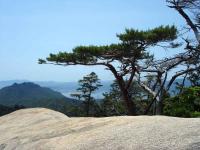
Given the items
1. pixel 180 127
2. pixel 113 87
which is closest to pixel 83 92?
pixel 113 87

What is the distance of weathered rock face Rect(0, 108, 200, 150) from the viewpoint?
146 inches

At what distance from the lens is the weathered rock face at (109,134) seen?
372 cm

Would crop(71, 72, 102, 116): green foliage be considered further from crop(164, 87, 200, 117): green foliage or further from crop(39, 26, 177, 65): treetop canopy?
crop(164, 87, 200, 117): green foliage

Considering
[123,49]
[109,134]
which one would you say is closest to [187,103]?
[123,49]

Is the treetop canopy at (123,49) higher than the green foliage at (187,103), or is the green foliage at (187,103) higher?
the treetop canopy at (123,49)

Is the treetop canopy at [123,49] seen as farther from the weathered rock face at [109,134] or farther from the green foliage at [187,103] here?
the weathered rock face at [109,134]

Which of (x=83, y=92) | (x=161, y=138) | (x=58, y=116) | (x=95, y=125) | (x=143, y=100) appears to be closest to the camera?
(x=161, y=138)

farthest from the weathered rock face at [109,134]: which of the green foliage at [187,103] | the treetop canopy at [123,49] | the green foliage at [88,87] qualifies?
the green foliage at [88,87]

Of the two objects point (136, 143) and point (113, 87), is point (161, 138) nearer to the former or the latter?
point (136, 143)

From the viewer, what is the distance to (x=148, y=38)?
45.2 feet

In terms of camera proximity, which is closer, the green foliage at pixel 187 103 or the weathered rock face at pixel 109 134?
the weathered rock face at pixel 109 134

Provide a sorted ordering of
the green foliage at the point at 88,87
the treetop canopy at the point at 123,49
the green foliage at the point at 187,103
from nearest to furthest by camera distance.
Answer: the green foliage at the point at 187,103 < the treetop canopy at the point at 123,49 < the green foliage at the point at 88,87

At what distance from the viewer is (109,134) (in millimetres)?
4145

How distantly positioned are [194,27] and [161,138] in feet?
34.4
